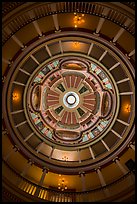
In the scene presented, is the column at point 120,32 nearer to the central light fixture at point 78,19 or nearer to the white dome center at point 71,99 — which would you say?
the central light fixture at point 78,19

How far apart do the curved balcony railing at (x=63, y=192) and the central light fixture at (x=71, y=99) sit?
39.7 ft

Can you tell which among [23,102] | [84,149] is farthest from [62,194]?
[23,102]

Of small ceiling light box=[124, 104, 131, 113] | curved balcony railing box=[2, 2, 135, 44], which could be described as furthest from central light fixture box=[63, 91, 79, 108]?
curved balcony railing box=[2, 2, 135, 44]

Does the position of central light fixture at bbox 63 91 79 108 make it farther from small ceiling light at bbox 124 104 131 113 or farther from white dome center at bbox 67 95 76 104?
small ceiling light at bbox 124 104 131 113

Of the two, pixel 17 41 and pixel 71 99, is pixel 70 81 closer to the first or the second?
pixel 71 99

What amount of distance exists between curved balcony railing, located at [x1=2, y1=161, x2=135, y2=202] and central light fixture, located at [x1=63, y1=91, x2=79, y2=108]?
1209 cm

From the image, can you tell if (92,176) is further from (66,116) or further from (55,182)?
(66,116)

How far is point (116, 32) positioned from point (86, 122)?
1118 cm

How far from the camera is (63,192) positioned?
19.5 metres

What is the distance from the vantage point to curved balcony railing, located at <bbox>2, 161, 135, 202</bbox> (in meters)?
19.2

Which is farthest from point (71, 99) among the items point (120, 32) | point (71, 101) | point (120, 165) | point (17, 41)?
point (120, 32)

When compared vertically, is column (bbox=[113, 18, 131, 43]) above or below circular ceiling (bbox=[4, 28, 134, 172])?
above

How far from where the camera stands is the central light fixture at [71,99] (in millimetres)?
30484

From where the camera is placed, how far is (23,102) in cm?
2311
